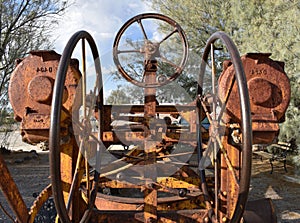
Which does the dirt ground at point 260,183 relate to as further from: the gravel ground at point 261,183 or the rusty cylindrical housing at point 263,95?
the rusty cylindrical housing at point 263,95

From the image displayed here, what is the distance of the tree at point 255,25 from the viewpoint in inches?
210

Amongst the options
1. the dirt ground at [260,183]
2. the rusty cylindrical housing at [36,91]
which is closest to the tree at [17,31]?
the dirt ground at [260,183]

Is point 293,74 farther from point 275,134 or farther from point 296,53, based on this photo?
point 275,134

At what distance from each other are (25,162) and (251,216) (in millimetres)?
7258

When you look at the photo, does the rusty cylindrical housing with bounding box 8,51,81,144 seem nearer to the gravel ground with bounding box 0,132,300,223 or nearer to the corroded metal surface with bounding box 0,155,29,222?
the corroded metal surface with bounding box 0,155,29,222

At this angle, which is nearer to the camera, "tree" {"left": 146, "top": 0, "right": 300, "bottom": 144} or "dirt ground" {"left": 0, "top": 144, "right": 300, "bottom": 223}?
"dirt ground" {"left": 0, "top": 144, "right": 300, "bottom": 223}

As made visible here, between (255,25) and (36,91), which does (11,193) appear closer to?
(36,91)

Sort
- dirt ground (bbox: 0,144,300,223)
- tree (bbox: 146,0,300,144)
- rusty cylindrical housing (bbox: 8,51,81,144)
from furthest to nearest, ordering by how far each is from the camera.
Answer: tree (bbox: 146,0,300,144)
dirt ground (bbox: 0,144,300,223)
rusty cylindrical housing (bbox: 8,51,81,144)

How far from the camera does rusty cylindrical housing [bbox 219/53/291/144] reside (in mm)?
1941

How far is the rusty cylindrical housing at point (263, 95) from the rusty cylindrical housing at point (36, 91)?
944 mm

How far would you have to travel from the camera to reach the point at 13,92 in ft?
6.41

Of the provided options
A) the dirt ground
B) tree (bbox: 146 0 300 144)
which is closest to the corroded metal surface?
the dirt ground

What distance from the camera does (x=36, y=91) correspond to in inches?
74.2

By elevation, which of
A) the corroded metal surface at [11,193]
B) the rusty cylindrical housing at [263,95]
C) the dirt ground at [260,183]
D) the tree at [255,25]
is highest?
the tree at [255,25]
